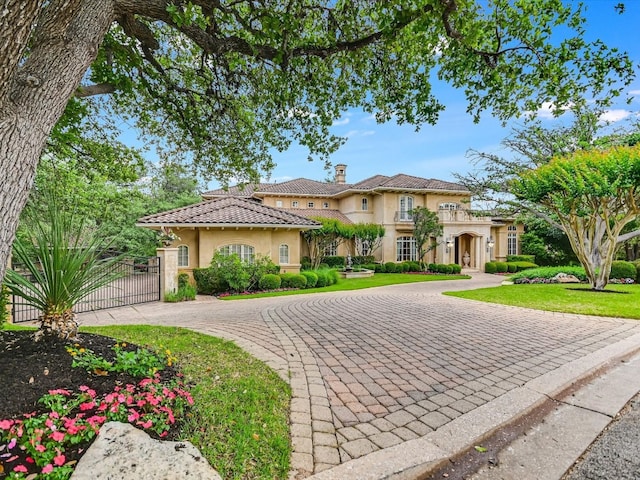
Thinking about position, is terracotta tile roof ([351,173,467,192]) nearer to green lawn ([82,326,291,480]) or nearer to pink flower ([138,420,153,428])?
green lawn ([82,326,291,480])

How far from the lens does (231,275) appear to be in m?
13.9

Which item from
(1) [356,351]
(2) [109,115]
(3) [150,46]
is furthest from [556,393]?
(2) [109,115]

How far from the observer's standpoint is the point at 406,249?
27344 mm

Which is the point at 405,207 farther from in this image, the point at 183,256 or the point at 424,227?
the point at 183,256

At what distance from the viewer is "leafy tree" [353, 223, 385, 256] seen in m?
22.8

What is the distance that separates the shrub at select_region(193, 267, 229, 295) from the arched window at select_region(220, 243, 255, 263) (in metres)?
1.42

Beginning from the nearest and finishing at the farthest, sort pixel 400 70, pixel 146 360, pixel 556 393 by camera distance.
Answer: pixel 146 360 < pixel 556 393 < pixel 400 70

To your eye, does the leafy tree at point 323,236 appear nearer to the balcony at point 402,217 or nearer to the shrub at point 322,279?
the shrub at point 322,279

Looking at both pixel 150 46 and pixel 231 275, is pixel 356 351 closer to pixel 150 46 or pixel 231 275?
pixel 150 46

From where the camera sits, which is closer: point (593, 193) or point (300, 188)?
point (593, 193)

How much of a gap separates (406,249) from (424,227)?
3730 millimetres

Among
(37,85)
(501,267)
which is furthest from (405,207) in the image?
(37,85)

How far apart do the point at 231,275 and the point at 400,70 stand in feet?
33.3

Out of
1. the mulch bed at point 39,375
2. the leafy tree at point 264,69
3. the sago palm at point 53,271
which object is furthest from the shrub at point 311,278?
the sago palm at point 53,271
